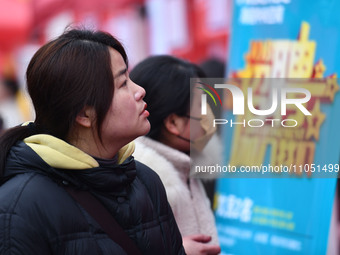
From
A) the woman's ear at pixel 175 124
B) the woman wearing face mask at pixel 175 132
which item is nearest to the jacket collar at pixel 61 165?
the woman wearing face mask at pixel 175 132

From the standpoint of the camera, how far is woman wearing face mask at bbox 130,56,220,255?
2.23 metres

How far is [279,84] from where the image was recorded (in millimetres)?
2568

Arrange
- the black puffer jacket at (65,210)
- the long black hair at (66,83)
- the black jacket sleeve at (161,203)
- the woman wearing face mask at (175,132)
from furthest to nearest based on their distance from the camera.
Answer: the woman wearing face mask at (175,132) < the black jacket sleeve at (161,203) < the long black hair at (66,83) < the black puffer jacket at (65,210)

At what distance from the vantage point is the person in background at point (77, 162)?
1.44 m

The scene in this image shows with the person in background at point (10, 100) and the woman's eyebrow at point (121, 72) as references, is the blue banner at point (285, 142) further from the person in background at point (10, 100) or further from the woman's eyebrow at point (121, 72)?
the person in background at point (10, 100)

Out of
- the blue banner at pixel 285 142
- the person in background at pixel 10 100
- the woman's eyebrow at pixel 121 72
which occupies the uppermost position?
the woman's eyebrow at pixel 121 72

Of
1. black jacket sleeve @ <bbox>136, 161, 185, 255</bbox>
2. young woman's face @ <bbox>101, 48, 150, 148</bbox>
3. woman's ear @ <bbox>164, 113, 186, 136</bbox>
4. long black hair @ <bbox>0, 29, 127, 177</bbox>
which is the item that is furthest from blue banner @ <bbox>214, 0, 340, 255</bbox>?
long black hair @ <bbox>0, 29, 127, 177</bbox>

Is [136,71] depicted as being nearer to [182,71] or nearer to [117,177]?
[182,71]

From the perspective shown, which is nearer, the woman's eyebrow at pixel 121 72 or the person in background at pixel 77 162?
the person in background at pixel 77 162

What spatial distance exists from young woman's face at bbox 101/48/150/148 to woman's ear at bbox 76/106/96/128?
0.14 feet

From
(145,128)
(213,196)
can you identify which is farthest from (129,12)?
(145,128)

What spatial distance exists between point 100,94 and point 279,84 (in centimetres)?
126

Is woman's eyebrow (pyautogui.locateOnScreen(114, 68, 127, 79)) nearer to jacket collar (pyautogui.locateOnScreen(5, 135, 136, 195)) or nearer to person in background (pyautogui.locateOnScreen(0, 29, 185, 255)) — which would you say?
person in background (pyautogui.locateOnScreen(0, 29, 185, 255))

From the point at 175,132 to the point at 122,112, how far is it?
74 cm
